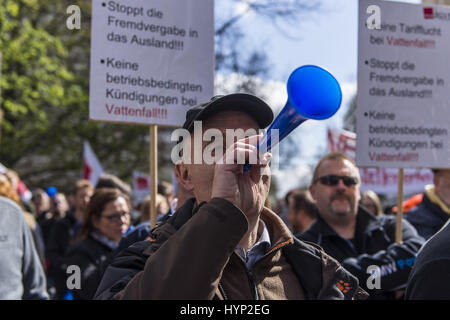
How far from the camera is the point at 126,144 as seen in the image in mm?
17719

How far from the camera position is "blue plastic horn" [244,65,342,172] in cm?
156

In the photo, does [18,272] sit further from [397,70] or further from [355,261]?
[397,70]

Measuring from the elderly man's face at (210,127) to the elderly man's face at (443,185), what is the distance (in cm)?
282

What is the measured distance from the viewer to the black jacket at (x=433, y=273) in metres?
1.83

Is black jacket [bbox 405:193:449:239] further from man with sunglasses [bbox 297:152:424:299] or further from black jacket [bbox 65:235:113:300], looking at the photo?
black jacket [bbox 65:235:113:300]

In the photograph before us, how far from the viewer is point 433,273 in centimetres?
187

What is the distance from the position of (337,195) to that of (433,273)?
7.42 feet

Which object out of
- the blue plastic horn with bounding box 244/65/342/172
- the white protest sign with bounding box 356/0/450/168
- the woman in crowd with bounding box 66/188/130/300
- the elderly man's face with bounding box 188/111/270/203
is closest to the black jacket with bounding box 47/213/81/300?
the woman in crowd with bounding box 66/188/130/300

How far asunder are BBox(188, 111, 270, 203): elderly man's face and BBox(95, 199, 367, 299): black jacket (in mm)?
81

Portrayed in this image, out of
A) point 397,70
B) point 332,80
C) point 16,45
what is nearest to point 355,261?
point 397,70

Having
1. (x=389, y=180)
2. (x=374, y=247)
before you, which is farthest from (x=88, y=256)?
(x=389, y=180)

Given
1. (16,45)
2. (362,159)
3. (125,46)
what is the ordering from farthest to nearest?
(16,45) < (362,159) < (125,46)

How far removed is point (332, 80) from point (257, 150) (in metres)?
0.30

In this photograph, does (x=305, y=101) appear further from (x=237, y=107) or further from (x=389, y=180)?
(x=389, y=180)
